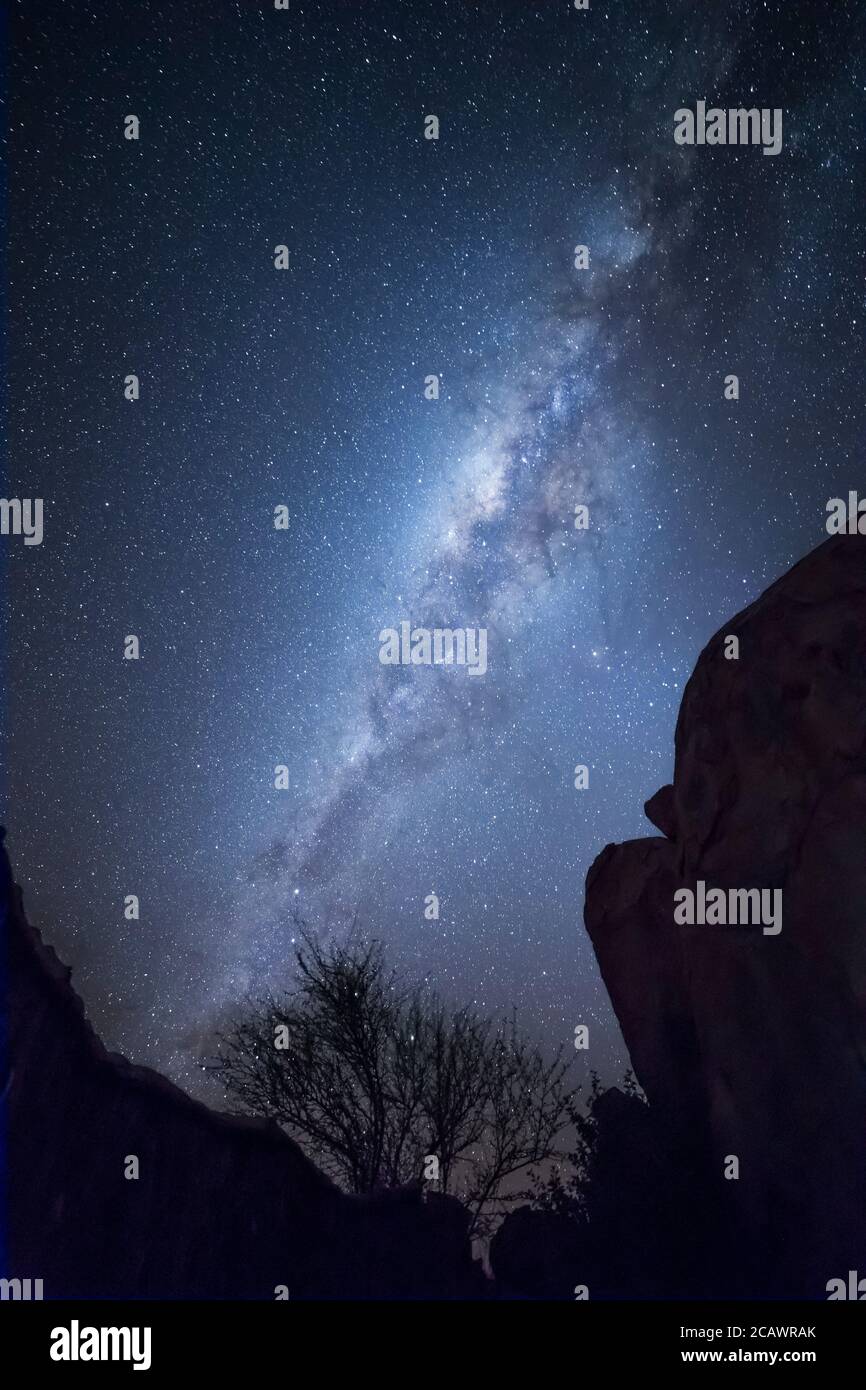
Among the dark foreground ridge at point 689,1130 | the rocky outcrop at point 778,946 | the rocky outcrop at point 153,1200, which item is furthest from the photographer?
the rocky outcrop at point 778,946

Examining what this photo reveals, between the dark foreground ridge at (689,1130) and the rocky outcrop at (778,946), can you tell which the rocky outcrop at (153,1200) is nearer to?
the dark foreground ridge at (689,1130)

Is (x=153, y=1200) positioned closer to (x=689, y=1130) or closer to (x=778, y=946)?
(x=689, y=1130)

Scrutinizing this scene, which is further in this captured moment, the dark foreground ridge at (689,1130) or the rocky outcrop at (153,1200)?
the dark foreground ridge at (689,1130)

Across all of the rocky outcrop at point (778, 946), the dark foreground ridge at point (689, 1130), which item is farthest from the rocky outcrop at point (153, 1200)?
the rocky outcrop at point (778, 946)

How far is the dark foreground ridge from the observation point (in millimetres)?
6566

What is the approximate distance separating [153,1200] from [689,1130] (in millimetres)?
3889

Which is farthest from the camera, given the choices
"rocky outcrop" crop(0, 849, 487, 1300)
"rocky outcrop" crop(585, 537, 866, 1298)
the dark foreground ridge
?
"rocky outcrop" crop(585, 537, 866, 1298)

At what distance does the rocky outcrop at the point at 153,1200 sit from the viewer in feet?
21.2

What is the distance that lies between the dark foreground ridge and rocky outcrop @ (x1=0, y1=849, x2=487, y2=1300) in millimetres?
14

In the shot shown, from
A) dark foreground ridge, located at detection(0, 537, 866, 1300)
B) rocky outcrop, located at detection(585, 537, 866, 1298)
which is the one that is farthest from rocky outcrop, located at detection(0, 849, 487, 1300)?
rocky outcrop, located at detection(585, 537, 866, 1298)

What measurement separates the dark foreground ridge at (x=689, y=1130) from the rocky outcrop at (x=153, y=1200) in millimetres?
14

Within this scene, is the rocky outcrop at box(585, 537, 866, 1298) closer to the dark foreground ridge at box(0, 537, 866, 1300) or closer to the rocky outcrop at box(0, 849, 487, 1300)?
the dark foreground ridge at box(0, 537, 866, 1300)
